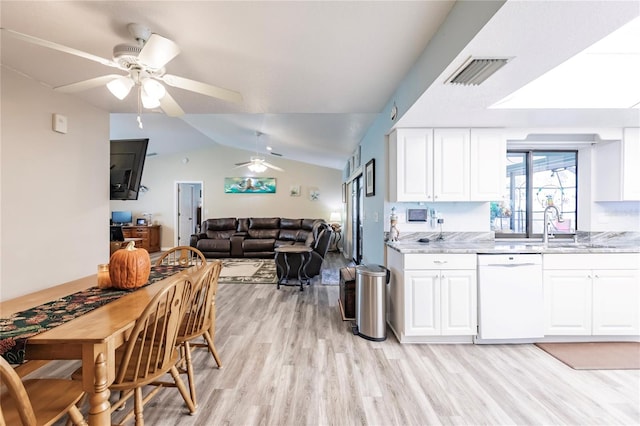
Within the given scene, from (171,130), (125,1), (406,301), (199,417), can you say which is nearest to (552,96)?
(406,301)

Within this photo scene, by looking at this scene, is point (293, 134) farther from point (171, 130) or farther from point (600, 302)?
point (600, 302)

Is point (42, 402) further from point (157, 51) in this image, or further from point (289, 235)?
point (289, 235)

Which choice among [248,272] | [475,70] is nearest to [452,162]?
[475,70]

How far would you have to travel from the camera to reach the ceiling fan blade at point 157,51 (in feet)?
4.53

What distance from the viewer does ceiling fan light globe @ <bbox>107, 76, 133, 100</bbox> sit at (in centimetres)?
164

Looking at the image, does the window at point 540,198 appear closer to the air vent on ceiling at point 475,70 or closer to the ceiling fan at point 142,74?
the air vent on ceiling at point 475,70

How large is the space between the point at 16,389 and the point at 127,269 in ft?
2.91

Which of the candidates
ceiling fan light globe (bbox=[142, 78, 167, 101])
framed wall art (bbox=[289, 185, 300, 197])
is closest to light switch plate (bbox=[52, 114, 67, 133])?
ceiling fan light globe (bbox=[142, 78, 167, 101])

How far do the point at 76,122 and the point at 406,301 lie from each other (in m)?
3.38

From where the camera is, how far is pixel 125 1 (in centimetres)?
144

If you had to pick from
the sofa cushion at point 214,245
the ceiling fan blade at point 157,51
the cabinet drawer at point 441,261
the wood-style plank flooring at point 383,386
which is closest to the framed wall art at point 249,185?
the sofa cushion at point 214,245

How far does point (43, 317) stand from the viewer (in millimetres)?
1286

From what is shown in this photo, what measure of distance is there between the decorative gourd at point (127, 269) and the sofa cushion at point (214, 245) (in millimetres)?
5409

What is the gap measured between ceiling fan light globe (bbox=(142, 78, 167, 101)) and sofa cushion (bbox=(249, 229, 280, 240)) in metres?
5.96
